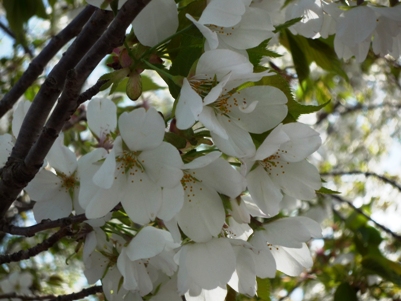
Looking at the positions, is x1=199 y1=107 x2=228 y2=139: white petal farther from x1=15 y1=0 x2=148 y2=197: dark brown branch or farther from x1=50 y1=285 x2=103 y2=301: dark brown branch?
x1=50 y1=285 x2=103 y2=301: dark brown branch

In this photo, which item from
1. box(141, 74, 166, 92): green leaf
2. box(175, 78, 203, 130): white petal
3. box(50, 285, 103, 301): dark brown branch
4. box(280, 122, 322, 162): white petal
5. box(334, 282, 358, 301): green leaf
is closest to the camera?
box(175, 78, 203, 130): white petal

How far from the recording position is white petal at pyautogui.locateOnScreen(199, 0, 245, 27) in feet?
1.93

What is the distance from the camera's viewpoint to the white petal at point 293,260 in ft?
2.64

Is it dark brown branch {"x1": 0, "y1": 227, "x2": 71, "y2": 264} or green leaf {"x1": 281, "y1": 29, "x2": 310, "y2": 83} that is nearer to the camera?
dark brown branch {"x1": 0, "y1": 227, "x2": 71, "y2": 264}

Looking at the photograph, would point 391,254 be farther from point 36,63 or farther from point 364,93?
point 36,63

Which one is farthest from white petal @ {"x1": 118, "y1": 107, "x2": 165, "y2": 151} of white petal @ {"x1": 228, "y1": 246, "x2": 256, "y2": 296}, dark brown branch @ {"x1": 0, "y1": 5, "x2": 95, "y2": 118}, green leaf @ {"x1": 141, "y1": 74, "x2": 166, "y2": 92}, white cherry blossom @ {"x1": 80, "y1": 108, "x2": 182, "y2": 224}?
green leaf @ {"x1": 141, "y1": 74, "x2": 166, "y2": 92}

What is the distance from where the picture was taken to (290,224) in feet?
2.43

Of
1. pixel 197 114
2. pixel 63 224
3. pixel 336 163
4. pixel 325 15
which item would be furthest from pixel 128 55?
pixel 336 163

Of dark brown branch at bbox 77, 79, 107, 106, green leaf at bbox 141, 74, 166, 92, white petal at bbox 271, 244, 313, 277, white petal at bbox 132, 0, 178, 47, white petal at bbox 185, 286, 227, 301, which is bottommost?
white petal at bbox 271, 244, 313, 277

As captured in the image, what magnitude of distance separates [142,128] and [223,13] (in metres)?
0.18

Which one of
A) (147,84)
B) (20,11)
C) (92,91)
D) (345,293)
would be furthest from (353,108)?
(92,91)

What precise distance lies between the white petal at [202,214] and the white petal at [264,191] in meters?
0.05

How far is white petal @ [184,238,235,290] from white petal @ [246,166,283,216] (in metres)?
0.08

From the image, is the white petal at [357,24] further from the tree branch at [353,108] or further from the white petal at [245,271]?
the tree branch at [353,108]
